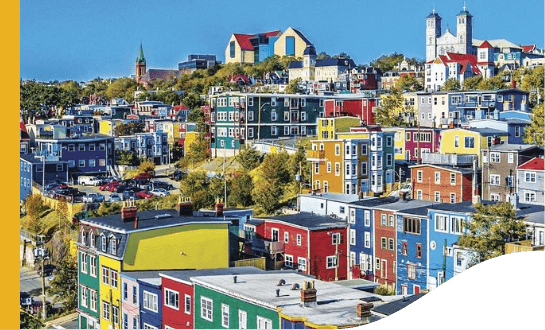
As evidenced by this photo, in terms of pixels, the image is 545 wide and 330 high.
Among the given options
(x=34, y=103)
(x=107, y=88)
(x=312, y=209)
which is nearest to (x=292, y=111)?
(x=312, y=209)

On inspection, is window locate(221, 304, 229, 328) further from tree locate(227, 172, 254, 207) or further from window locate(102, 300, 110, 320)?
tree locate(227, 172, 254, 207)

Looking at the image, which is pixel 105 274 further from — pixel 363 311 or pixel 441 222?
pixel 441 222

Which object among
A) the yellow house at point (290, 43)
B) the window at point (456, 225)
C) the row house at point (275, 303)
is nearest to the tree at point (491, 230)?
the window at point (456, 225)

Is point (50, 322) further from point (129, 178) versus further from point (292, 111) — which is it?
point (292, 111)

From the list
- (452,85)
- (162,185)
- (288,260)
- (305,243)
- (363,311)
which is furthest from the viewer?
(452,85)

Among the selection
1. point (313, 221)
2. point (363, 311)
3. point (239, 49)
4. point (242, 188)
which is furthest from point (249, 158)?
point (363, 311)

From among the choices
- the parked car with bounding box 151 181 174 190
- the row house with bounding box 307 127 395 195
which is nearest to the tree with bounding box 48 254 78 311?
the parked car with bounding box 151 181 174 190

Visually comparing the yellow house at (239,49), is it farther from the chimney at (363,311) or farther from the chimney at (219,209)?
the chimney at (363,311)
